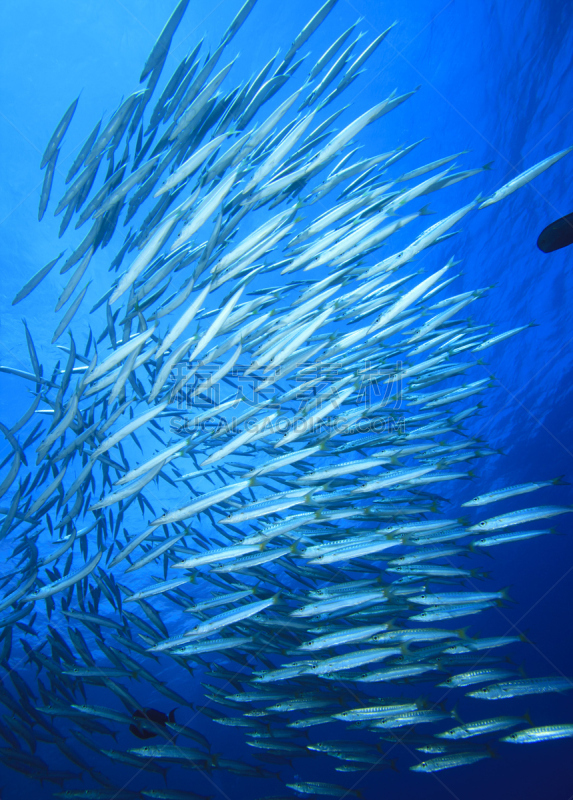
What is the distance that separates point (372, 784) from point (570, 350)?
23.1m

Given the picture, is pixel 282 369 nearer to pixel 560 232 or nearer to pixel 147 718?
pixel 560 232

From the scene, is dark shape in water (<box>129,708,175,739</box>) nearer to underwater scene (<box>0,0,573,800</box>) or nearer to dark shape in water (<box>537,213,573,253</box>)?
underwater scene (<box>0,0,573,800</box>)

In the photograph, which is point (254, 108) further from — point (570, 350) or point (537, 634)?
point (537, 634)

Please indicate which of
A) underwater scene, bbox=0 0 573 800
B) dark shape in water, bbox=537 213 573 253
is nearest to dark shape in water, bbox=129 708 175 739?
underwater scene, bbox=0 0 573 800

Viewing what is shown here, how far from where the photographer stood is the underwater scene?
3965 mm

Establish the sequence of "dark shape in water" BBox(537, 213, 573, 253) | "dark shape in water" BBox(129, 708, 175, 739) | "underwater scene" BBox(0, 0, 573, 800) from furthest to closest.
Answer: "dark shape in water" BBox(129, 708, 175, 739), "underwater scene" BBox(0, 0, 573, 800), "dark shape in water" BBox(537, 213, 573, 253)

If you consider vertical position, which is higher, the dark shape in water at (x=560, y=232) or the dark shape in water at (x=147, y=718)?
the dark shape in water at (x=560, y=232)

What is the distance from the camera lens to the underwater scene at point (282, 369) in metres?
3.96

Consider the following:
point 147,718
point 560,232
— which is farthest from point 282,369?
point 147,718

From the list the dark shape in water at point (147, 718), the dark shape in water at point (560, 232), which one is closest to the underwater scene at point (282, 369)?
the dark shape in water at point (560, 232)

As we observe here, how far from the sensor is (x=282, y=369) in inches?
177

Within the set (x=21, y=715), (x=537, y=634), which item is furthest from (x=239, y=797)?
(x=21, y=715)

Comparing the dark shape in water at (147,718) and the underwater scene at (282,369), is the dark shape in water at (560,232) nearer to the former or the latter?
the underwater scene at (282,369)

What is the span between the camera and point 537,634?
22.8 metres
